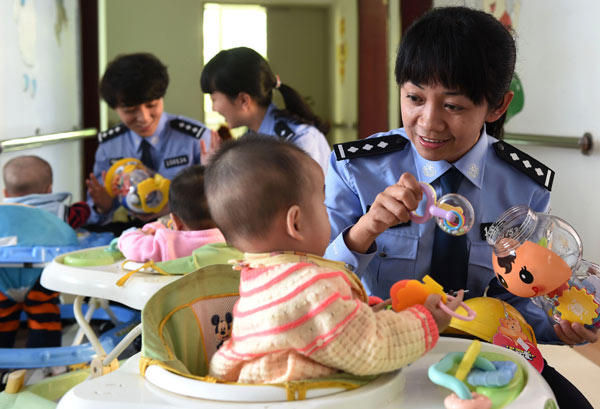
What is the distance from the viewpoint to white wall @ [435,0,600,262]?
3385 millimetres

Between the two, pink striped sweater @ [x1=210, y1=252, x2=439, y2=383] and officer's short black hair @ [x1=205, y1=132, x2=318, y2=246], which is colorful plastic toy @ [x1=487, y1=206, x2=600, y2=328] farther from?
officer's short black hair @ [x1=205, y1=132, x2=318, y2=246]

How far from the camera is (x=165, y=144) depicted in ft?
11.6

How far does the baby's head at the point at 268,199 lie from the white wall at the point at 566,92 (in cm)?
260

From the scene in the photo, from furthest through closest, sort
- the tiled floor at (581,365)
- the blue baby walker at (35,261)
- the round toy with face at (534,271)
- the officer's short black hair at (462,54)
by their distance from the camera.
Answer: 1. the tiled floor at (581,365)
2. the blue baby walker at (35,261)
3. the officer's short black hair at (462,54)
4. the round toy with face at (534,271)

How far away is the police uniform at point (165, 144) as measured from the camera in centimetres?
349

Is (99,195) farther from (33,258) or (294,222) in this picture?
(294,222)

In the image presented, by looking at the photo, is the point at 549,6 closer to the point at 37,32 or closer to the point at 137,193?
the point at 137,193

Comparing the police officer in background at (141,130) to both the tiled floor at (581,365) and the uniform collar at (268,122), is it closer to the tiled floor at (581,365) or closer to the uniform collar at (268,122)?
the uniform collar at (268,122)

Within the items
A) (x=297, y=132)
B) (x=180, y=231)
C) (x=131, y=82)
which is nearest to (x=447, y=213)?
(x=180, y=231)

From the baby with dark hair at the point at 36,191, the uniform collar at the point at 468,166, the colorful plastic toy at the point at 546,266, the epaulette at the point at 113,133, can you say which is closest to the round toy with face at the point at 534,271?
the colorful plastic toy at the point at 546,266

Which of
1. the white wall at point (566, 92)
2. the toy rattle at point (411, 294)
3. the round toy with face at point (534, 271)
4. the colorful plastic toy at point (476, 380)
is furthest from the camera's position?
the white wall at point (566, 92)

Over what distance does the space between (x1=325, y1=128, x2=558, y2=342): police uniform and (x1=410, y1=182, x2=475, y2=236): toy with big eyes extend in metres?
0.25

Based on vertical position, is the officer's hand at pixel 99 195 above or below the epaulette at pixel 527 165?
below

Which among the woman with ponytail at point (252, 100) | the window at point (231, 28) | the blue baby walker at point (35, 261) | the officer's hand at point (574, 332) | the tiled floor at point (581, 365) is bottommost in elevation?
the tiled floor at point (581, 365)
